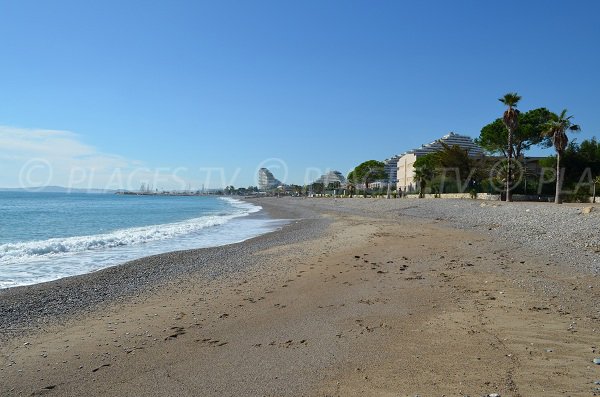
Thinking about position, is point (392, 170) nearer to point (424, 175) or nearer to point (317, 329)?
point (424, 175)

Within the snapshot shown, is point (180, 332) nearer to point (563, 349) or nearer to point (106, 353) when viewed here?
point (106, 353)

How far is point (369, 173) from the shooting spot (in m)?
101

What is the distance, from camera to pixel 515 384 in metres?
3.89

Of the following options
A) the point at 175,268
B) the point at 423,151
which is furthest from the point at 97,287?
the point at 423,151

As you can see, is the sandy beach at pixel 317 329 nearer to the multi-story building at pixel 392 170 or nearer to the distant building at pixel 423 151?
the distant building at pixel 423 151

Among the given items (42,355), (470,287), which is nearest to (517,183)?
(470,287)

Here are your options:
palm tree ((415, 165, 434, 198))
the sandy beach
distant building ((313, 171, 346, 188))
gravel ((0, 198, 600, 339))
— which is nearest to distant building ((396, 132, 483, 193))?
palm tree ((415, 165, 434, 198))

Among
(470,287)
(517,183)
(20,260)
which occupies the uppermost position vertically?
(517,183)

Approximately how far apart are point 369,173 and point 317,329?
9672cm

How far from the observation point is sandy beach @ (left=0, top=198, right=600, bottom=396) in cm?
418

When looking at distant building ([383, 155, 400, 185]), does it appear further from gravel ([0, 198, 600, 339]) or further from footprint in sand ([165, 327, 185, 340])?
footprint in sand ([165, 327, 185, 340])

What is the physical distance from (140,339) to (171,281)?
4019 millimetres

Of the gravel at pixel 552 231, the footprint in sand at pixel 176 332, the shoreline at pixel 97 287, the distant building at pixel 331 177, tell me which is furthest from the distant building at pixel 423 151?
the distant building at pixel 331 177

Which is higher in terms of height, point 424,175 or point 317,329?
point 424,175
